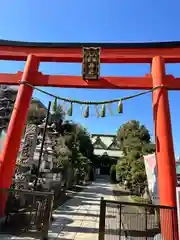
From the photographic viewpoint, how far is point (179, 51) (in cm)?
736

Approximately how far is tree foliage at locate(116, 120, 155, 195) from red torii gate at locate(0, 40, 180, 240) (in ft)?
18.4

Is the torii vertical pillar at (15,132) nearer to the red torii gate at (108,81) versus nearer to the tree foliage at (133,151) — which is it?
the red torii gate at (108,81)

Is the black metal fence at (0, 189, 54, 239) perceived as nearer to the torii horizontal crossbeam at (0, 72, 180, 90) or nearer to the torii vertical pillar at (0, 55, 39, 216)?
the torii vertical pillar at (0, 55, 39, 216)

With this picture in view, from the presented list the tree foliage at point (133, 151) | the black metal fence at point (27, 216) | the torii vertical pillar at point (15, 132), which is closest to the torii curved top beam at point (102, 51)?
the torii vertical pillar at point (15, 132)

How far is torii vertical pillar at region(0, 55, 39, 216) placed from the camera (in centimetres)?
602

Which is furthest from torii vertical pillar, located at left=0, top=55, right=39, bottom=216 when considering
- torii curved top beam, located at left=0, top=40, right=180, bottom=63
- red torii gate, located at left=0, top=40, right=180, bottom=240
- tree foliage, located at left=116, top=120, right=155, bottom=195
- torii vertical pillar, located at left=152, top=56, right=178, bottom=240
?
tree foliage, located at left=116, top=120, right=155, bottom=195

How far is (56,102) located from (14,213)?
175 inches

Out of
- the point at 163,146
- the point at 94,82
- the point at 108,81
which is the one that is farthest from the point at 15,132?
the point at 163,146

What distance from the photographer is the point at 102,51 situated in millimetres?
7789

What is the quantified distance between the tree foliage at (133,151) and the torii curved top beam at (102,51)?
672cm

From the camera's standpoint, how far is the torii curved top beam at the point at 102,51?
7445 mm

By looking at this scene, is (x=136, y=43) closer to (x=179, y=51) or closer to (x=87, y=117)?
(x=179, y=51)

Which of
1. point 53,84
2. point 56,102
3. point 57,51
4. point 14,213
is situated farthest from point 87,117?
point 14,213

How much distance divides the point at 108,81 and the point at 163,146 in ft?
10.2
